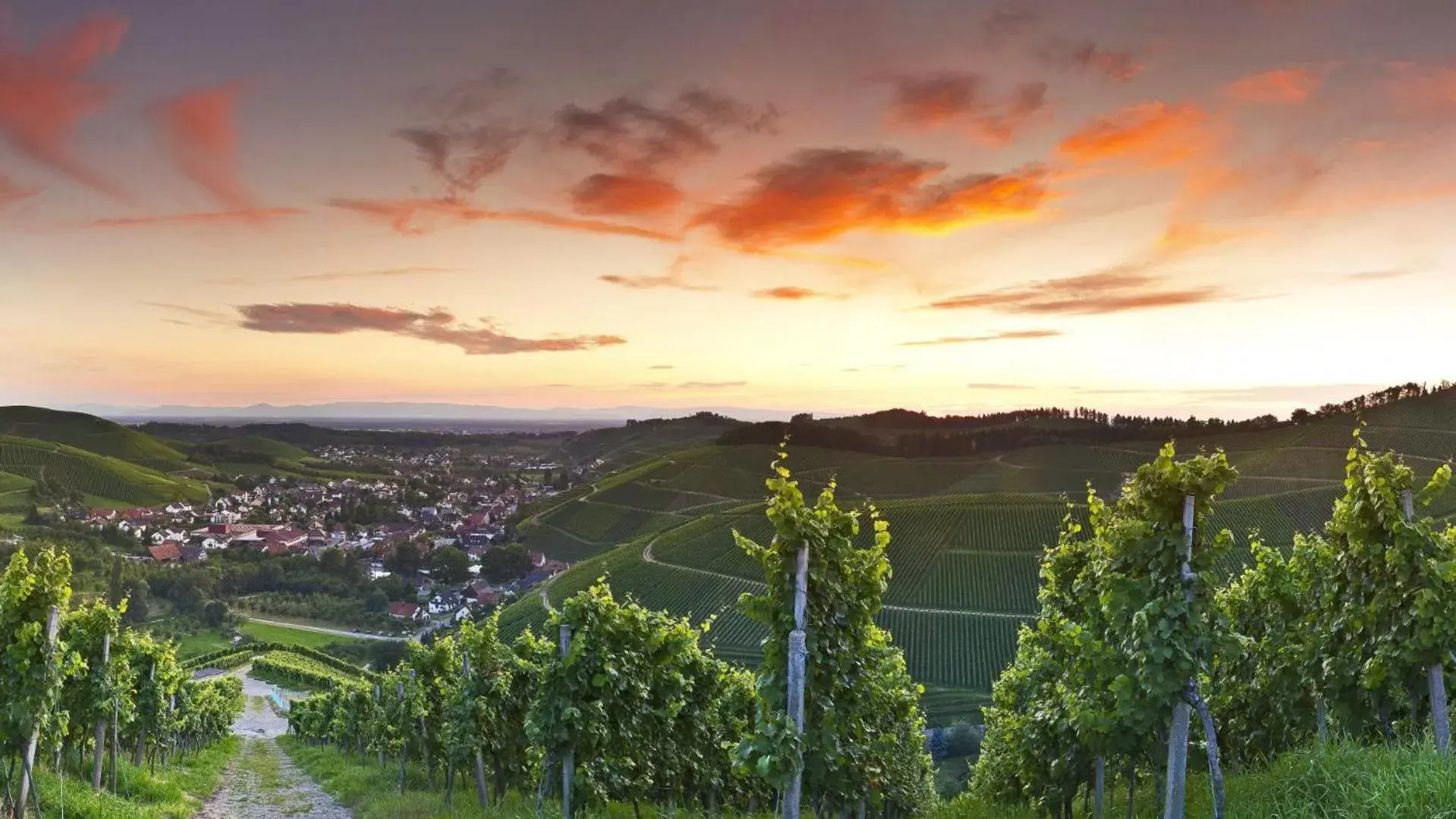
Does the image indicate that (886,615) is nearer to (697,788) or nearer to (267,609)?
(697,788)

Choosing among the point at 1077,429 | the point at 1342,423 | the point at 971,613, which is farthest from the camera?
the point at 1077,429

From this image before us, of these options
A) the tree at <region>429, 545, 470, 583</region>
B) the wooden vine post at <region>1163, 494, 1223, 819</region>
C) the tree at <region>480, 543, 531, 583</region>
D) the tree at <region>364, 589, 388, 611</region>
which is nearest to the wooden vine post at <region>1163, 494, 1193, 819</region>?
the wooden vine post at <region>1163, 494, 1223, 819</region>

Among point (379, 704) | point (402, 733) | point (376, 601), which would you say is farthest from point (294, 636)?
point (402, 733)

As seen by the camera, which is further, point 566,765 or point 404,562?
point 404,562

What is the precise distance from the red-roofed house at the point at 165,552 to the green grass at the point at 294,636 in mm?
42251

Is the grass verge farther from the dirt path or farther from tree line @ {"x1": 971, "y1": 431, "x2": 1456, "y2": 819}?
A: tree line @ {"x1": 971, "y1": 431, "x2": 1456, "y2": 819}

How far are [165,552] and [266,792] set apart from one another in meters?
148

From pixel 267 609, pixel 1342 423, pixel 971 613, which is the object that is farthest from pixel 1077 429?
pixel 267 609

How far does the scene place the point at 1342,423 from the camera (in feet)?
449

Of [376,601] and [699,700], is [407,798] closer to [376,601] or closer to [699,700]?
[699,700]

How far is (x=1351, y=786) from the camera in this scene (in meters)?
7.24

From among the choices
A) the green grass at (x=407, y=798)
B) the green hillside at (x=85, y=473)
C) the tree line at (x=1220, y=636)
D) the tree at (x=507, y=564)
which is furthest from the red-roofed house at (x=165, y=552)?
the tree line at (x=1220, y=636)

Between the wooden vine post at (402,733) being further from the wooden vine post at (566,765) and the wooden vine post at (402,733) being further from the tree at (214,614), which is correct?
the tree at (214,614)

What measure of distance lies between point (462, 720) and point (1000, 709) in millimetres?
11799
